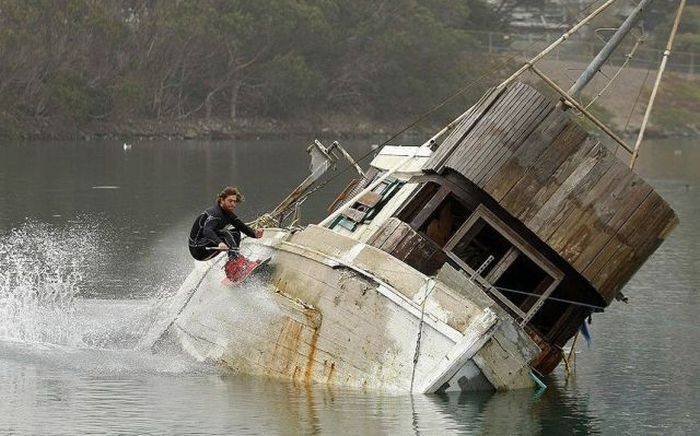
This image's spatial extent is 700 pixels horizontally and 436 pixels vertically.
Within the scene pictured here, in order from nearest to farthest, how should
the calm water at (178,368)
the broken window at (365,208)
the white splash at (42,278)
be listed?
the calm water at (178,368)
the broken window at (365,208)
the white splash at (42,278)

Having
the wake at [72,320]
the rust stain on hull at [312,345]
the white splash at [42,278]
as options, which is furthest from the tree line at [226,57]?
the rust stain on hull at [312,345]

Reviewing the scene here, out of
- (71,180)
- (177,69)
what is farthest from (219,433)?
(177,69)

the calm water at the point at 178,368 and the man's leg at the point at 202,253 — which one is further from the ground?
the man's leg at the point at 202,253

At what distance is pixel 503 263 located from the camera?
25.4 meters

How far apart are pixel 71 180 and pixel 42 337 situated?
3755 cm

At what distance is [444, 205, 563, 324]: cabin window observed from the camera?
82.4 ft

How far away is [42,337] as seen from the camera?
29484 mm

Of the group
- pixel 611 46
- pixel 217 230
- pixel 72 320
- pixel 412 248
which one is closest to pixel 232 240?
pixel 217 230

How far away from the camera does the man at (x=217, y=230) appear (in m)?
26.6

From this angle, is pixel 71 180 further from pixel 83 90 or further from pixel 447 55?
pixel 447 55

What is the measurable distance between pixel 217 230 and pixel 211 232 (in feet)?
0.58

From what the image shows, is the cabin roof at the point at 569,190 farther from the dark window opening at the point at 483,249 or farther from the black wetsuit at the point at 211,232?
the black wetsuit at the point at 211,232

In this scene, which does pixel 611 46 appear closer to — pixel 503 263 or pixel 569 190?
pixel 569 190

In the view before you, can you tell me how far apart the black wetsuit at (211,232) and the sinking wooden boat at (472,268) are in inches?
29.6
